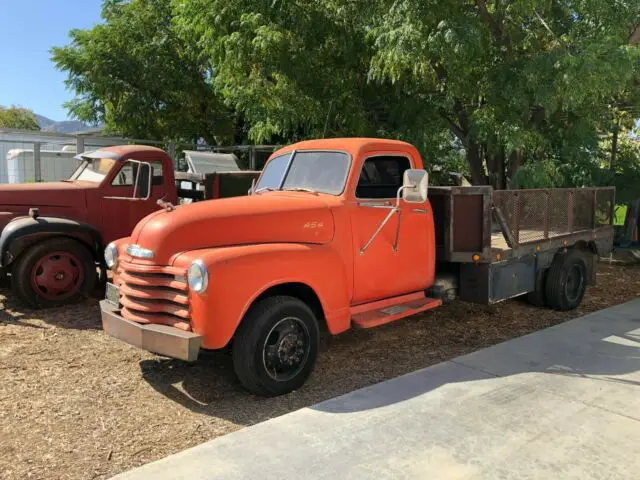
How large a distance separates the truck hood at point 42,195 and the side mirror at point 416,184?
15.1ft

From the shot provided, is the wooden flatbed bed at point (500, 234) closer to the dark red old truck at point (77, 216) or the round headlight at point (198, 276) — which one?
the round headlight at point (198, 276)

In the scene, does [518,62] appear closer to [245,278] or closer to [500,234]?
A: [500,234]

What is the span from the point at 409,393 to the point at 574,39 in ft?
19.6

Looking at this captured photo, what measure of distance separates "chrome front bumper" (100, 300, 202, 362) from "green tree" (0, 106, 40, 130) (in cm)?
5570

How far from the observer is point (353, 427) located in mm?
3889

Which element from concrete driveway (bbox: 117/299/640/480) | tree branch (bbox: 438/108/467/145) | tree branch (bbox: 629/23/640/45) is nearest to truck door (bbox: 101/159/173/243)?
concrete driveway (bbox: 117/299/640/480)

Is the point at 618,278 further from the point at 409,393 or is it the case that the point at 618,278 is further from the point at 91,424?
the point at 91,424

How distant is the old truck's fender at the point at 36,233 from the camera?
21.1 ft

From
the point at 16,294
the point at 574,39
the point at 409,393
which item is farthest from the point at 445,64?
the point at 16,294

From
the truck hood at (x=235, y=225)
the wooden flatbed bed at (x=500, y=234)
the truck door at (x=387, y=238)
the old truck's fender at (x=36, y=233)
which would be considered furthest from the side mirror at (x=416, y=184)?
the old truck's fender at (x=36, y=233)

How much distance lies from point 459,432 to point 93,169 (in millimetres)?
6171

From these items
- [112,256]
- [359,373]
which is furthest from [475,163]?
[112,256]

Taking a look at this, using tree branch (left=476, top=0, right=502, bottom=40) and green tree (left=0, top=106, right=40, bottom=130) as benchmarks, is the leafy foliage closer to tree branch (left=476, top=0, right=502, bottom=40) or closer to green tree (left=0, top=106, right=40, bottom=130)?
tree branch (left=476, top=0, right=502, bottom=40)

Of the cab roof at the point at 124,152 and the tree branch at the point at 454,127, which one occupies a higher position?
the tree branch at the point at 454,127
